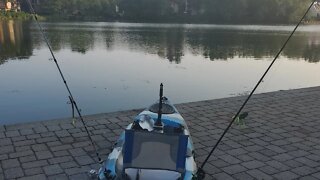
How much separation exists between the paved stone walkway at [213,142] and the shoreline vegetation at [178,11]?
5111cm

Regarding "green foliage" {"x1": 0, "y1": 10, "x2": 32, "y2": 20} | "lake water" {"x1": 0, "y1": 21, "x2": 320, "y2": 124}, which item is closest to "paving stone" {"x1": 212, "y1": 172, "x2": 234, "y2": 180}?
"lake water" {"x1": 0, "y1": 21, "x2": 320, "y2": 124}

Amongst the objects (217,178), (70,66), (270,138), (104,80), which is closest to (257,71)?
(104,80)

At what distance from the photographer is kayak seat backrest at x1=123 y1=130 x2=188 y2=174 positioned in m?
3.95

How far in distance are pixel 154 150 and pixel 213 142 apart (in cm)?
304

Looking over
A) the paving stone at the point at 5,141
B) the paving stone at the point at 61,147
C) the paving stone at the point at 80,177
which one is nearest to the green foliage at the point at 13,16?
the paving stone at the point at 5,141

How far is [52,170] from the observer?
18.0 feet

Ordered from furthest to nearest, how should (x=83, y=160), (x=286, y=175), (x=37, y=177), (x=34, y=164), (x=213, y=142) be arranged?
(x=213, y=142) → (x=83, y=160) → (x=34, y=164) → (x=286, y=175) → (x=37, y=177)

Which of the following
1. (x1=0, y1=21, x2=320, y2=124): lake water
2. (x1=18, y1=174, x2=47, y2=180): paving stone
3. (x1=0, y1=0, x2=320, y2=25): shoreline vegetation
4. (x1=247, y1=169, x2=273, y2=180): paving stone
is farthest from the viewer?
(x1=0, y1=0, x2=320, y2=25): shoreline vegetation

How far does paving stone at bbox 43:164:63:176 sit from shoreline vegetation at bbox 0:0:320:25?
55.3 meters

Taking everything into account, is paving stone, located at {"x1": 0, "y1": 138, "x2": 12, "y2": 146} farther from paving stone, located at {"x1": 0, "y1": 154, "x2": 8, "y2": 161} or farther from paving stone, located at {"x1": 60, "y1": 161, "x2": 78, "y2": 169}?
paving stone, located at {"x1": 60, "y1": 161, "x2": 78, "y2": 169}

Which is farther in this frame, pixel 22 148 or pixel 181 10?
pixel 181 10

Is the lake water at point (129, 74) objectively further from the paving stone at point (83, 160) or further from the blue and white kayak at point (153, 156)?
the blue and white kayak at point (153, 156)

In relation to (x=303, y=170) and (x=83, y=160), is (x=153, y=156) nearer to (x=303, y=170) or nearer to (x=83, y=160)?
(x=83, y=160)

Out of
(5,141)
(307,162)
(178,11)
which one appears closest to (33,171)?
(5,141)
